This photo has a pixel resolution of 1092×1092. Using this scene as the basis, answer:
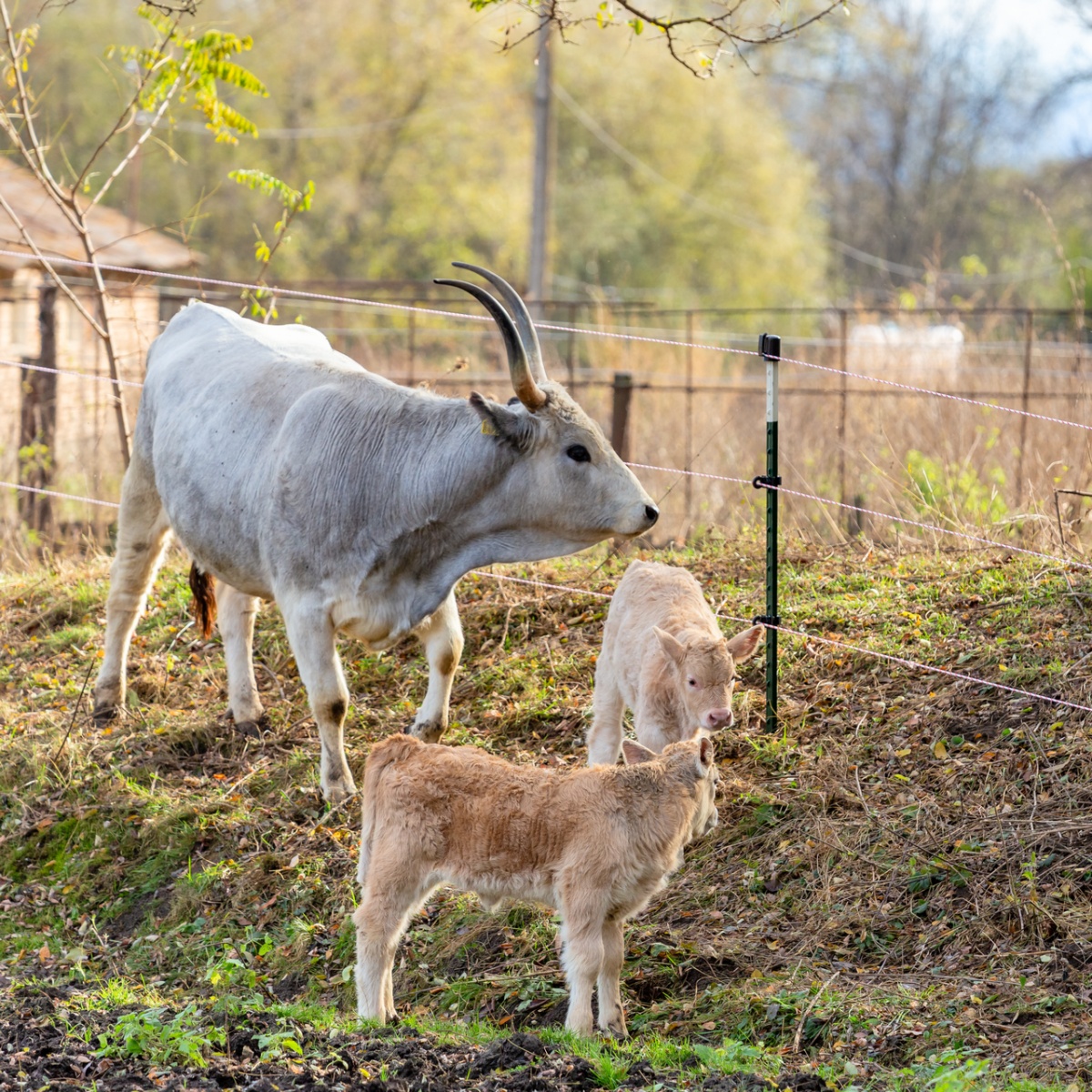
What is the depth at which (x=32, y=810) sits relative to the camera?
23.5 ft

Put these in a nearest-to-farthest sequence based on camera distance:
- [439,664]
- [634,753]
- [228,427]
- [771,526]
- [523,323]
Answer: [634,753], [523,323], [771,526], [439,664], [228,427]

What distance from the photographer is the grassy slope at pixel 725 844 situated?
15.1 ft

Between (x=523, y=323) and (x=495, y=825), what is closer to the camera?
(x=495, y=825)

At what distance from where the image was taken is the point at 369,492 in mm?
6289

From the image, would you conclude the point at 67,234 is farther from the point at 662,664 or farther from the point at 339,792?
the point at 662,664

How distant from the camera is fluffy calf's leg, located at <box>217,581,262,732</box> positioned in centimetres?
757

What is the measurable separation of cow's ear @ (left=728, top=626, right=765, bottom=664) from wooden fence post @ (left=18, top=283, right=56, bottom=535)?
799 cm

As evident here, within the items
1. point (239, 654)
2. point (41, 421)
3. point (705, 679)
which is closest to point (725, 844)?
point (705, 679)

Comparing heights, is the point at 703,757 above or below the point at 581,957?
above

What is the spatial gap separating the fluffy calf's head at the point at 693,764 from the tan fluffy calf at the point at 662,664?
38 cm

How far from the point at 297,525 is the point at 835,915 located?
9.59ft

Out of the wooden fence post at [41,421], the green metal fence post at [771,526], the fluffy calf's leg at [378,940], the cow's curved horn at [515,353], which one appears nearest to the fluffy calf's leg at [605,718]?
the green metal fence post at [771,526]

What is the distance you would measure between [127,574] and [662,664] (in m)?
3.67

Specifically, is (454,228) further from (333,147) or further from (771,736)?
(771,736)
